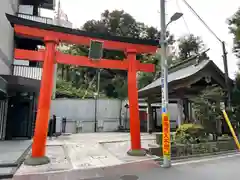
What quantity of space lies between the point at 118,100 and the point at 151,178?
16.2 m

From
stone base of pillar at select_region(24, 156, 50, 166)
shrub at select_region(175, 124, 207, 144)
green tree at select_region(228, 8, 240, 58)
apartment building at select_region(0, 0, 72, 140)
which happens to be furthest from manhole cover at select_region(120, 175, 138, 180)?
green tree at select_region(228, 8, 240, 58)

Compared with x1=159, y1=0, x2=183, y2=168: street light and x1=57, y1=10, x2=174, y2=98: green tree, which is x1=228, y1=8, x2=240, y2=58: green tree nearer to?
x1=159, y1=0, x2=183, y2=168: street light

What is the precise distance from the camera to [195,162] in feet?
26.8

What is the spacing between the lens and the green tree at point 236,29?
628 inches

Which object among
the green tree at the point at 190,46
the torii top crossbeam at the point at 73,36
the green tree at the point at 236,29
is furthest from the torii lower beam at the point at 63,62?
the green tree at the point at 190,46

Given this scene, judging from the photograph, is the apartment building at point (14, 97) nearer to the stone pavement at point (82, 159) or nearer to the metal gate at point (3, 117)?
the metal gate at point (3, 117)

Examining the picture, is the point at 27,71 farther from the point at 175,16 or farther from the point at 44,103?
the point at 175,16

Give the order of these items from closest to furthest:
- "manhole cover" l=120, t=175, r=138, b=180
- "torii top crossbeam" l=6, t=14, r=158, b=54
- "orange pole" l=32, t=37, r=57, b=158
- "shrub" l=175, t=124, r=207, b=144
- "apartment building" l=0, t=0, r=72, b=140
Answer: "manhole cover" l=120, t=175, r=138, b=180 < "orange pole" l=32, t=37, r=57, b=158 < "torii top crossbeam" l=6, t=14, r=158, b=54 < "shrub" l=175, t=124, r=207, b=144 < "apartment building" l=0, t=0, r=72, b=140

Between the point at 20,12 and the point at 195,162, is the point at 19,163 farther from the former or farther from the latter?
the point at 20,12

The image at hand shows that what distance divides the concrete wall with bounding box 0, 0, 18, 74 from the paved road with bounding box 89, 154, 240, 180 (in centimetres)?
902

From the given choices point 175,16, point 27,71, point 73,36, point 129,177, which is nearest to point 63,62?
point 73,36

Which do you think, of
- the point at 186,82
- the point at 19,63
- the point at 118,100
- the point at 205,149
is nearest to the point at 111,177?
the point at 205,149

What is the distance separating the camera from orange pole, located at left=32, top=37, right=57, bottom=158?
771 centimetres

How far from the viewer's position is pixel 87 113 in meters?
21.4
